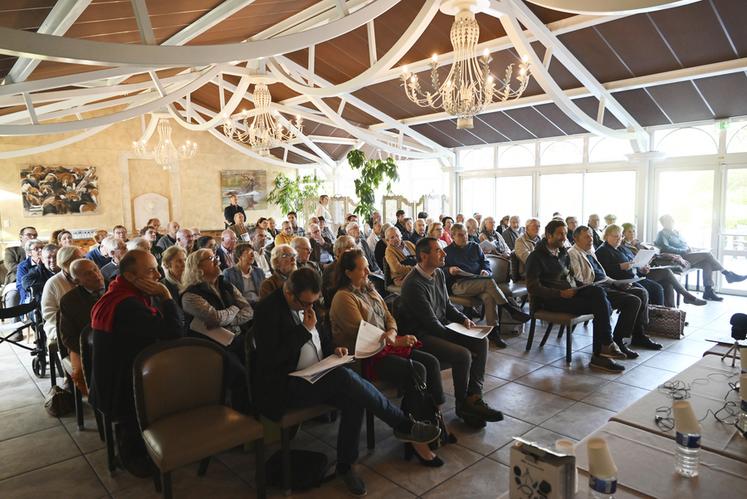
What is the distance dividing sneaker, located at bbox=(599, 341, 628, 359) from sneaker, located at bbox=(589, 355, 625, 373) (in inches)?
5.0

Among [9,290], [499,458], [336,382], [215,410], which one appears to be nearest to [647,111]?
[499,458]

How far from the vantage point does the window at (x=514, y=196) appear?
10.8 m

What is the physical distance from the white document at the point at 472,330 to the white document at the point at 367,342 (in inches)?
30.7

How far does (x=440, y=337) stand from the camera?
3617 mm

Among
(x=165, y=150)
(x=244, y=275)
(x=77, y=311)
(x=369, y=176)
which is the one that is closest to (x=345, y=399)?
(x=244, y=275)

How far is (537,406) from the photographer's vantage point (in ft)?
12.2

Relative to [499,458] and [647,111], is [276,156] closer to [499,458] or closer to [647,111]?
[647,111]

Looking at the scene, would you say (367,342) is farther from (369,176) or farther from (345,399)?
(369,176)

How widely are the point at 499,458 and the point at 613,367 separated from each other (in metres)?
2.06

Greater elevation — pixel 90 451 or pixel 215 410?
pixel 215 410

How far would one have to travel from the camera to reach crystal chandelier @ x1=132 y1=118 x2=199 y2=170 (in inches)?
452

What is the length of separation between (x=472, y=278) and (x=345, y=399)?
309 cm

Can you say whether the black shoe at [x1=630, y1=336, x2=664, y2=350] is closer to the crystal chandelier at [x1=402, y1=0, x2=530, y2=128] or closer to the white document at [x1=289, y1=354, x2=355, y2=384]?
the crystal chandelier at [x1=402, y1=0, x2=530, y2=128]

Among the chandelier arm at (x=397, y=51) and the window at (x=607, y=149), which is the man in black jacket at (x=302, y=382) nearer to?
the chandelier arm at (x=397, y=51)
